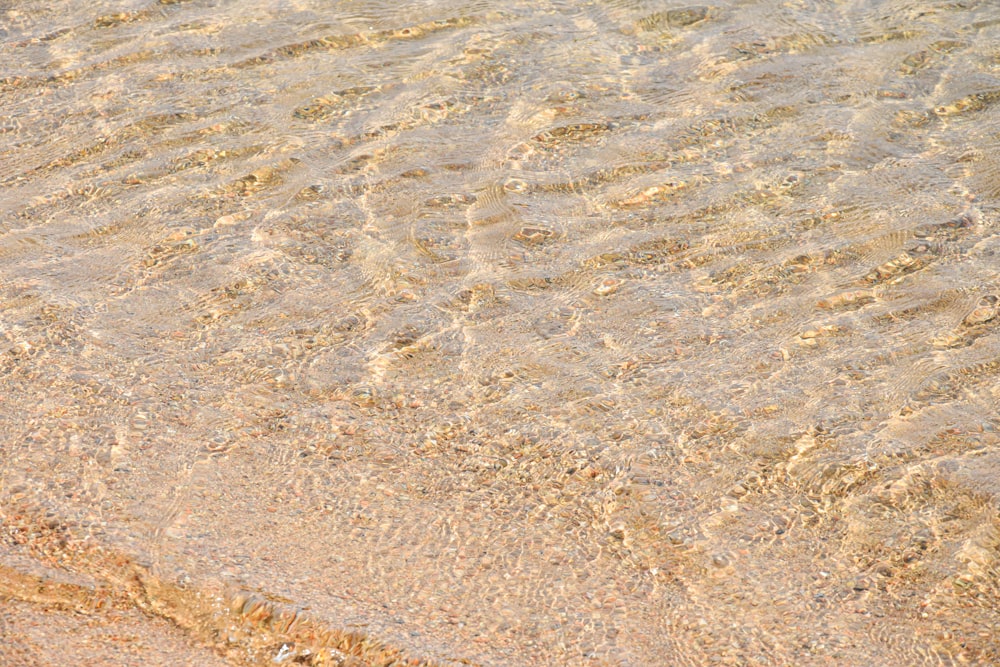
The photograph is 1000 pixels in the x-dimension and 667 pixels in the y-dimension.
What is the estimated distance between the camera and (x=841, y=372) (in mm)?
3336

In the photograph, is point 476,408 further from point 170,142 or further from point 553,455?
point 170,142

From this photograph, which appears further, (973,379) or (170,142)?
(170,142)

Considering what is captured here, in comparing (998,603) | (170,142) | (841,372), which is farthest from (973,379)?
(170,142)

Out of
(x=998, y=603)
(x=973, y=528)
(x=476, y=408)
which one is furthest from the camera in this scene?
(x=476, y=408)

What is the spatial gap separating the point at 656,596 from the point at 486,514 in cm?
54

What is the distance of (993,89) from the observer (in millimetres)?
4695

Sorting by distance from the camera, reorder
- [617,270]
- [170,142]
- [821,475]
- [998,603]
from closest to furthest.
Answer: [998,603] → [821,475] → [617,270] → [170,142]

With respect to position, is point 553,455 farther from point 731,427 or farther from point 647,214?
point 647,214

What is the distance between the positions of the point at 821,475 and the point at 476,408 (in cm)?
108

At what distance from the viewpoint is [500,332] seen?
3576 mm

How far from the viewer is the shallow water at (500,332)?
8.68 feet

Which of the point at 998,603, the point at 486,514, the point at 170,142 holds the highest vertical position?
the point at 170,142

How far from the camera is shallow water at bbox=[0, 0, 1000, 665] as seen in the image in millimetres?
2646

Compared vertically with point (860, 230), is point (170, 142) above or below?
above
